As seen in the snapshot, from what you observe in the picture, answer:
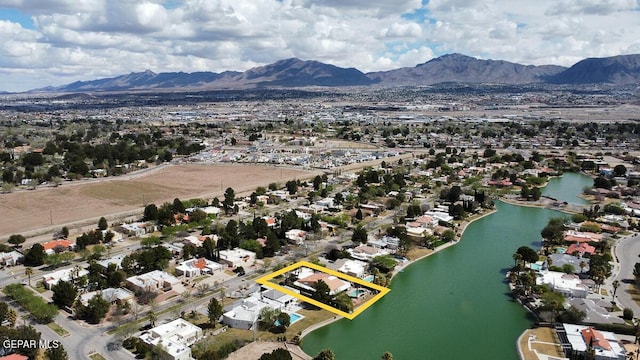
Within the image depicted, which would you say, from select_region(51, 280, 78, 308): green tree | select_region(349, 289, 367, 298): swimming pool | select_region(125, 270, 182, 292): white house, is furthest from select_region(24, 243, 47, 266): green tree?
select_region(349, 289, 367, 298): swimming pool

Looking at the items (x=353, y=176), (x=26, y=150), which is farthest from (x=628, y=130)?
(x=26, y=150)

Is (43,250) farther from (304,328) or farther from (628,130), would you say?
(628,130)

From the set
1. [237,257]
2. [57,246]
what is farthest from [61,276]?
[237,257]

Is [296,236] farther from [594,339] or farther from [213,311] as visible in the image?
[594,339]

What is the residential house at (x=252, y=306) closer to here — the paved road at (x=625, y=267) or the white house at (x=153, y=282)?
the white house at (x=153, y=282)

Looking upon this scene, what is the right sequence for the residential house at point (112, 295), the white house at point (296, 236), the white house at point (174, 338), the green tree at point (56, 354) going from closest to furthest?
1. the green tree at point (56, 354)
2. the white house at point (174, 338)
3. the residential house at point (112, 295)
4. the white house at point (296, 236)

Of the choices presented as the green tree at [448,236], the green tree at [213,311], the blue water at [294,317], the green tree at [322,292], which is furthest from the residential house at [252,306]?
the green tree at [448,236]
